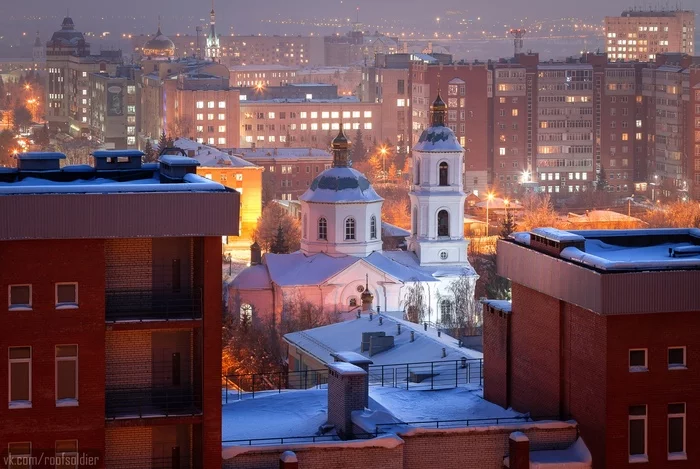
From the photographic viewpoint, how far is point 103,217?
24312 millimetres

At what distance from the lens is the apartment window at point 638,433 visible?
25.8 metres

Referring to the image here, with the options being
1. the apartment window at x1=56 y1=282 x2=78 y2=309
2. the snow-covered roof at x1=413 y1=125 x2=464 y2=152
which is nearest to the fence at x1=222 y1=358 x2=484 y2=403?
the apartment window at x1=56 y1=282 x2=78 y2=309

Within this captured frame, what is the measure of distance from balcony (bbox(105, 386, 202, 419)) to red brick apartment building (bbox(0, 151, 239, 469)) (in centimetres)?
2

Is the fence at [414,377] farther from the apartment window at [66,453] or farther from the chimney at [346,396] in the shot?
the apartment window at [66,453]

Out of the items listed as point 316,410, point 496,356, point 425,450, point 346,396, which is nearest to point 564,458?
point 425,450

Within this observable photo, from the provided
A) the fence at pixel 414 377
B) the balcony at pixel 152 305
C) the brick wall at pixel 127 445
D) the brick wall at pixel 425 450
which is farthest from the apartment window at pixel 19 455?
the fence at pixel 414 377

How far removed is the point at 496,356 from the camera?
29031mm

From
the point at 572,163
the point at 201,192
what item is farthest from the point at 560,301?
the point at 572,163

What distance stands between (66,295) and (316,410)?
519 cm

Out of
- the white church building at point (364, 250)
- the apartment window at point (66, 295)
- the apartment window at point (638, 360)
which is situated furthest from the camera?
the white church building at point (364, 250)

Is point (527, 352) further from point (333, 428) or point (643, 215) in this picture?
point (643, 215)

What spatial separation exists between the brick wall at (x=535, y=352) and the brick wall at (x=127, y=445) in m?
5.20

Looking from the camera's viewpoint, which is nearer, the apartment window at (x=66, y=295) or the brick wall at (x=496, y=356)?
the apartment window at (x=66, y=295)

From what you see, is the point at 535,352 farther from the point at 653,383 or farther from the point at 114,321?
the point at 114,321
